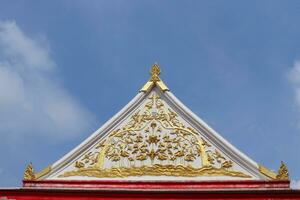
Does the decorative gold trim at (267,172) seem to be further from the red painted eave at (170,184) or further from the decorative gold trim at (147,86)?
the decorative gold trim at (147,86)

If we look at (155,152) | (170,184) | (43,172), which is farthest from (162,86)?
(43,172)

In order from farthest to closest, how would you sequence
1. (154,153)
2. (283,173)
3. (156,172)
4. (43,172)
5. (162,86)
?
1. (162,86)
2. (154,153)
3. (43,172)
4. (156,172)
5. (283,173)

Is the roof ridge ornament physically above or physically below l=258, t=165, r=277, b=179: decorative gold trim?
above

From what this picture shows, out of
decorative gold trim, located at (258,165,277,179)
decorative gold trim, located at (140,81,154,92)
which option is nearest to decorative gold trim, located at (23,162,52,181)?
decorative gold trim, located at (140,81,154,92)

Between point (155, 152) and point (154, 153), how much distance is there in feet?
0.13

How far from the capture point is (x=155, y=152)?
13.1m

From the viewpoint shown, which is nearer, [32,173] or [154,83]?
[32,173]

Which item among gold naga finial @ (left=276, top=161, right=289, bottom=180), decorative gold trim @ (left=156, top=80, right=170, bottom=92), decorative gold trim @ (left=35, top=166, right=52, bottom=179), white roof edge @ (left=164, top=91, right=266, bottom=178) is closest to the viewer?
gold naga finial @ (left=276, top=161, right=289, bottom=180)

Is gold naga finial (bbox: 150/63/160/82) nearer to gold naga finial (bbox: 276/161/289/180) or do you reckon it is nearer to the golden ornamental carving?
the golden ornamental carving

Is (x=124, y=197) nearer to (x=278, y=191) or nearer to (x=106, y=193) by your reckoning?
(x=106, y=193)

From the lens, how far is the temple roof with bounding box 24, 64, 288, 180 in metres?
12.5

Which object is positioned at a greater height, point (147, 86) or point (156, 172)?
point (147, 86)

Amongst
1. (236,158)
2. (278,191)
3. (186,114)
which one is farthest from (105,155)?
(278,191)

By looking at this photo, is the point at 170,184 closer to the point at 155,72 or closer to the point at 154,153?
the point at 154,153
